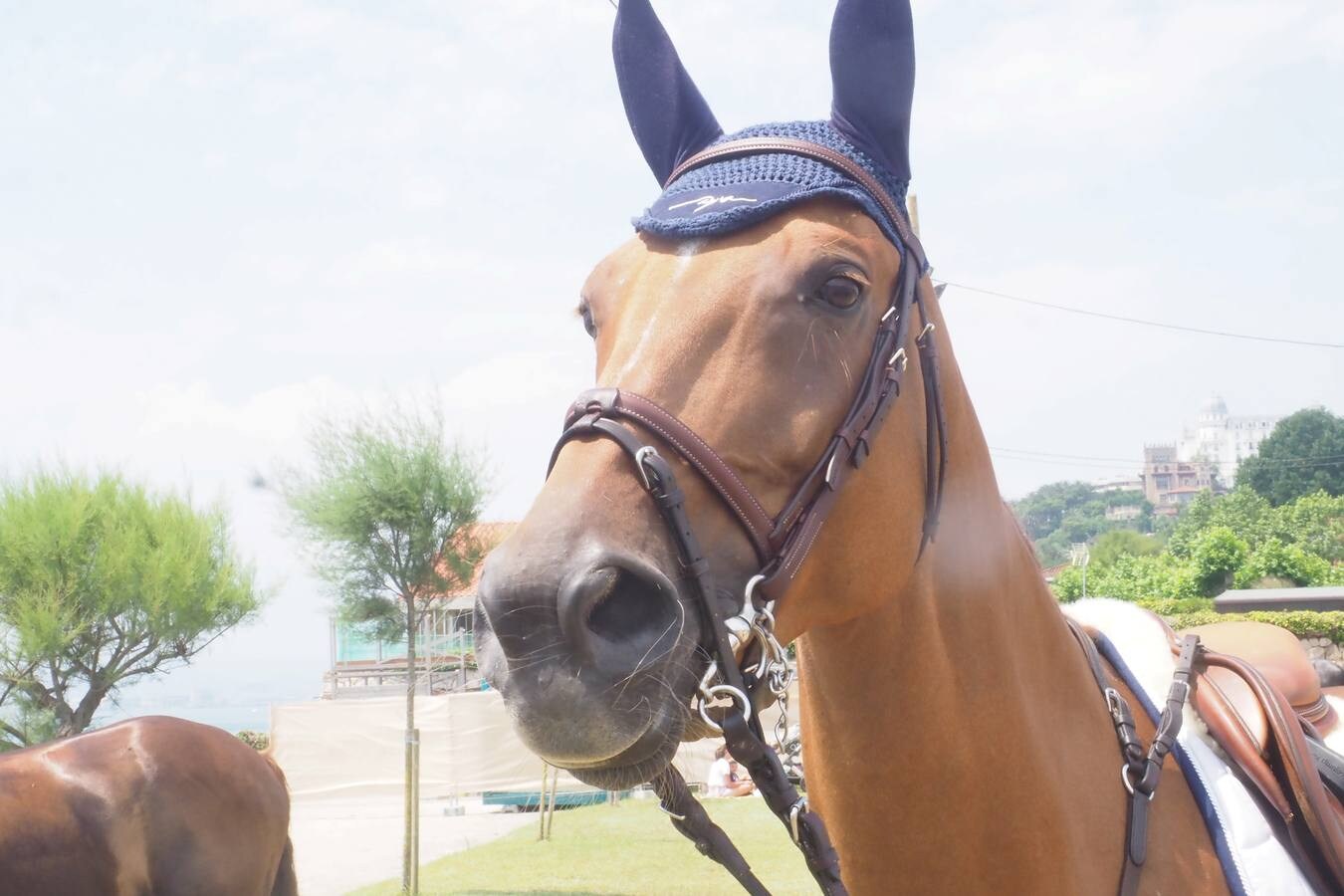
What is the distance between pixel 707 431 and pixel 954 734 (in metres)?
0.85

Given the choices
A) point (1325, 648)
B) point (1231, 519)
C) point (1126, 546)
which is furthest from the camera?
point (1126, 546)

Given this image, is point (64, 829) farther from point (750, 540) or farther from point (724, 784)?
point (724, 784)

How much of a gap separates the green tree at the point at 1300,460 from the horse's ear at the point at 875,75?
85047mm

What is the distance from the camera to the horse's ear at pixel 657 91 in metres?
2.42

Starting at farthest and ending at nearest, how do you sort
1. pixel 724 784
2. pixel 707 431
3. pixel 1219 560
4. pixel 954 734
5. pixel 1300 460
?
pixel 1300 460 < pixel 1219 560 < pixel 724 784 < pixel 954 734 < pixel 707 431

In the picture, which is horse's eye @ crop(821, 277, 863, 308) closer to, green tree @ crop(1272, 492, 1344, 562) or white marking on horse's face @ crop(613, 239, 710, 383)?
white marking on horse's face @ crop(613, 239, 710, 383)

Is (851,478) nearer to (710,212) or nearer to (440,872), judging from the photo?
(710,212)

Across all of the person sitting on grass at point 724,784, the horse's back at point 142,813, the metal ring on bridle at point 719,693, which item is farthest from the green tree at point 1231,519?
the metal ring on bridle at point 719,693

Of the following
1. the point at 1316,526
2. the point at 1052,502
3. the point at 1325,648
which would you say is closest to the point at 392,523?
the point at 1325,648

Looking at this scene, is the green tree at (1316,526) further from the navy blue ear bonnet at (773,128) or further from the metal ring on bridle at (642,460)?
the metal ring on bridle at (642,460)

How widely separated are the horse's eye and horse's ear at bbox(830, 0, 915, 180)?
381mm

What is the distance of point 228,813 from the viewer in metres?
6.91

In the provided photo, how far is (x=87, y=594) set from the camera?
1136 centimetres

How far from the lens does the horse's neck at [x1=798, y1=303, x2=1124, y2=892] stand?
2.04 metres
